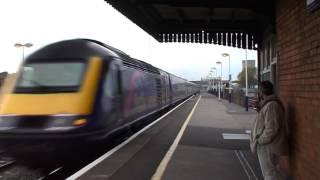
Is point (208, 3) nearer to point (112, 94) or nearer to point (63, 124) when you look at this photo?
Result: point (112, 94)

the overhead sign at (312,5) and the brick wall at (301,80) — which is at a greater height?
the overhead sign at (312,5)

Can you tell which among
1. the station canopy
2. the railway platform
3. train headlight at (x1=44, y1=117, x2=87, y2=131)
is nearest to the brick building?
the station canopy

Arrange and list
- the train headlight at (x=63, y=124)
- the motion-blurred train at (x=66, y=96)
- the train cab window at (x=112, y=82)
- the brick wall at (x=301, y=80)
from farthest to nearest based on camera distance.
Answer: the train cab window at (x=112, y=82) < the motion-blurred train at (x=66, y=96) < the train headlight at (x=63, y=124) < the brick wall at (x=301, y=80)

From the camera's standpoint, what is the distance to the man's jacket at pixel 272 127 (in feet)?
21.0

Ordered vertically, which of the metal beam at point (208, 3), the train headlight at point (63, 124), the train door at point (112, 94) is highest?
the metal beam at point (208, 3)

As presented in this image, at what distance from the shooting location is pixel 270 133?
6418 mm

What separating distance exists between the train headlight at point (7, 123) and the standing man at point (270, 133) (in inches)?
225

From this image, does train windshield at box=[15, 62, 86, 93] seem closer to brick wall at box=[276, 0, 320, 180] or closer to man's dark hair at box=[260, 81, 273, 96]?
brick wall at box=[276, 0, 320, 180]

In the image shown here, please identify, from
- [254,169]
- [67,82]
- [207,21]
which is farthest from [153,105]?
[254,169]

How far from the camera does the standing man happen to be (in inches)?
253

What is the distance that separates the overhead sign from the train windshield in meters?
6.83

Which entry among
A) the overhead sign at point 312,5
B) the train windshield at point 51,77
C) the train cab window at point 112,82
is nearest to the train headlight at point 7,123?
the train windshield at point 51,77

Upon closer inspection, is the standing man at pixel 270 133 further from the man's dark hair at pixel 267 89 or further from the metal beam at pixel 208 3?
the metal beam at pixel 208 3

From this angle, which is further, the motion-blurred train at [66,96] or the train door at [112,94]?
the train door at [112,94]
